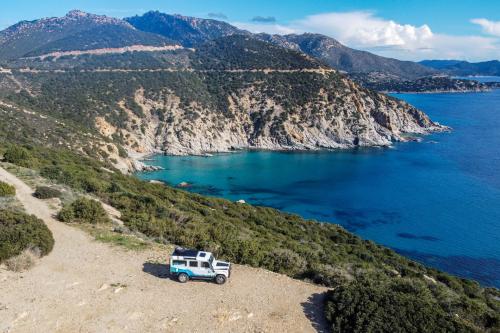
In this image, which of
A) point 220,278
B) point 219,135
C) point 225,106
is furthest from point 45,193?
point 225,106

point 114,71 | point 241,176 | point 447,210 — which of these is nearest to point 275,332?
point 447,210

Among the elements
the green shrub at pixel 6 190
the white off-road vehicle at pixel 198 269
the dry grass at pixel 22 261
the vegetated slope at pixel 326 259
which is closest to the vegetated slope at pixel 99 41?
the vegetated slope at pixel 326 259

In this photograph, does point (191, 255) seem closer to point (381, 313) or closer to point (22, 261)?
point (22, 261)

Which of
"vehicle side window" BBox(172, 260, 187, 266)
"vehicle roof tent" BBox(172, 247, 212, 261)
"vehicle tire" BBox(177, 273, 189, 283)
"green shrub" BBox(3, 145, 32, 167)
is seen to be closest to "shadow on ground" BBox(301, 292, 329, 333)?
"vehicle roof tent" BBox(172, 247, 212, 261)

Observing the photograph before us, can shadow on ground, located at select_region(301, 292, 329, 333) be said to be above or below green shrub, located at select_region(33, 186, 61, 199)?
below

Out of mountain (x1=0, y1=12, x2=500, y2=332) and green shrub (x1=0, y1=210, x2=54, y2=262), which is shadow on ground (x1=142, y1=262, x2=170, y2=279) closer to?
mountain (x1=0, y1=12, x2=500, y2=332)

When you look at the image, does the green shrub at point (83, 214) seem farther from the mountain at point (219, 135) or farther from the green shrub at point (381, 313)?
the green shrub at point (381, 313)
